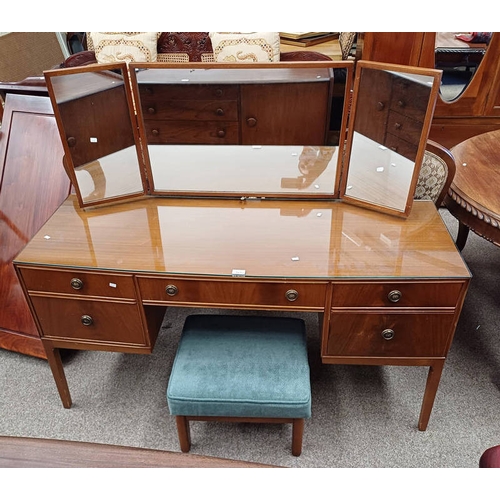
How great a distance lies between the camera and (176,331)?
6.18 feet

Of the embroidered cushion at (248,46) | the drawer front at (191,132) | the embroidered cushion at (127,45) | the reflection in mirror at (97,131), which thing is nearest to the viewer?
the reflection in mirror at (97,131)

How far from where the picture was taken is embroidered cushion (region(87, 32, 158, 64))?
2709 mm

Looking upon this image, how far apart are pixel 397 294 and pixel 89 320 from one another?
890 millimetres

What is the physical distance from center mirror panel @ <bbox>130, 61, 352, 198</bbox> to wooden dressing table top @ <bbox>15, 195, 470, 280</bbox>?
75 mm

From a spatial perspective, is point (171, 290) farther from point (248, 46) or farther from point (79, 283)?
point (248, 46)

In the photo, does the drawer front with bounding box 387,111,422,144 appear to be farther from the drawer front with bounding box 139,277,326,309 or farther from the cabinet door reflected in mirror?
the drawer front with bounding box 139,277,326,309

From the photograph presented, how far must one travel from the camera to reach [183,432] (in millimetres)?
1347

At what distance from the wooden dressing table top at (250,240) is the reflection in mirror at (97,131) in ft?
0.25

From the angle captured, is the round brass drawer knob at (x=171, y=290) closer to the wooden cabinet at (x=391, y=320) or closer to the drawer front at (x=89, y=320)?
the drawer front at (x=89, y=320)

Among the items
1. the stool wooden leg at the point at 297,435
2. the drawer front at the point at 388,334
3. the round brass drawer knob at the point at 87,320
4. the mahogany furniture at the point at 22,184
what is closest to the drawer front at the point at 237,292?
the drawer front at the point at 388,334

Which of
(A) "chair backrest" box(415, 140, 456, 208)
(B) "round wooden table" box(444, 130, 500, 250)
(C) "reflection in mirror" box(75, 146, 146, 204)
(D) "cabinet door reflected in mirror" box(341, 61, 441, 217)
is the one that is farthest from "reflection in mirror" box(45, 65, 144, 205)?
(B) "round wooden table" box(444, 130, 500, 250)

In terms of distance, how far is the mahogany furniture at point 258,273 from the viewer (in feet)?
3.81

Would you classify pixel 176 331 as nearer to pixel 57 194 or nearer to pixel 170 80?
pixel 57 194

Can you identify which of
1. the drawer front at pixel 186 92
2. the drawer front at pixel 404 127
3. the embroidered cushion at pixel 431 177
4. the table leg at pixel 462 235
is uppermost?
the drawer front at pixel 186 92
